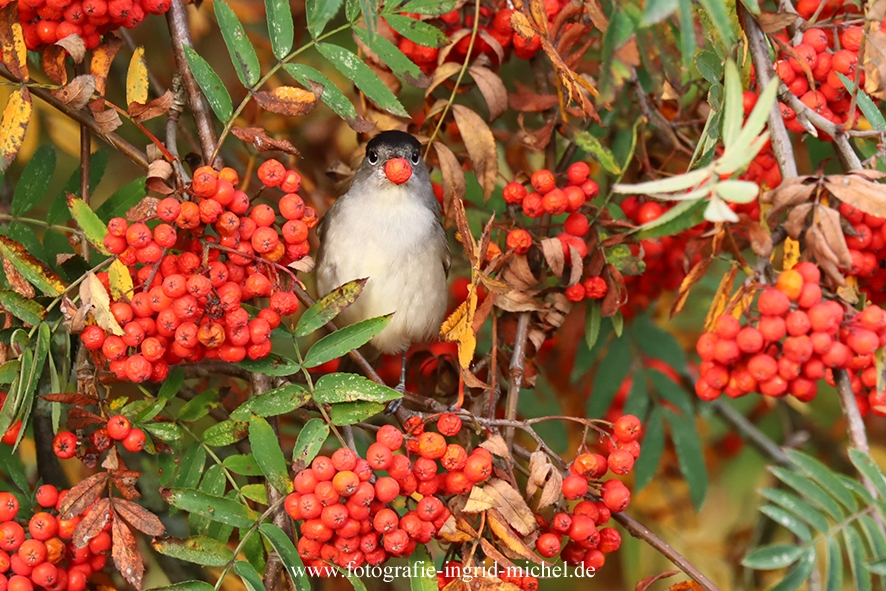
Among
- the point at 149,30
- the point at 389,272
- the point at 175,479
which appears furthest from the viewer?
the point at 149,30

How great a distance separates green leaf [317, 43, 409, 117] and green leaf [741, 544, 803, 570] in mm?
1899

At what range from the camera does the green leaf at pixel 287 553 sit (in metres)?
2.89

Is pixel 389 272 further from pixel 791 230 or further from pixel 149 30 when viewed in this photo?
pixel 791 230

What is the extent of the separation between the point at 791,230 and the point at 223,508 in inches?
76.1

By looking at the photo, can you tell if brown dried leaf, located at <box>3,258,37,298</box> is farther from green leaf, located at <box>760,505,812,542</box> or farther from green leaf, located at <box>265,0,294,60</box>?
green leaf, located at <box>760,505,812,542</box>

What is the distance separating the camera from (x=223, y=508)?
3002 millimetres

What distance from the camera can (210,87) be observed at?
10.5 feet

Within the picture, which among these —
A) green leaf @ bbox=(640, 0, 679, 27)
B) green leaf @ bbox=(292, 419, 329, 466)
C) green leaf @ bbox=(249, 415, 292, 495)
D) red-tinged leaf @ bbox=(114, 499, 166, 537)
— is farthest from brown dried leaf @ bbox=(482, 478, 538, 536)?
green leaf @ bbox=(640, 0, 679, 27)

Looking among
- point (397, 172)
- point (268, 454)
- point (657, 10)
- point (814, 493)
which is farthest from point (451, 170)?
point (814, 493)

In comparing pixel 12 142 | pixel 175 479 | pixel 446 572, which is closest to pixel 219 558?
pixel 175 479

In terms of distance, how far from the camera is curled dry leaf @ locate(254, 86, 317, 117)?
3178 mm

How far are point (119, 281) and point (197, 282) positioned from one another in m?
0.29

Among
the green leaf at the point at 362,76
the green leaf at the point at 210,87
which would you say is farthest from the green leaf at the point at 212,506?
the green leaf at the point at 362,76

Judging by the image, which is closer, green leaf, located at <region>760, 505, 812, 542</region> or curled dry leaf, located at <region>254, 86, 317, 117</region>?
Result: green leaf, located at <region>760, 505, 812, 542</region>
